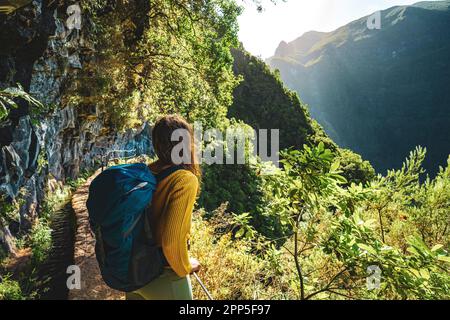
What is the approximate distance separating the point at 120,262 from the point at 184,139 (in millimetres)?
836

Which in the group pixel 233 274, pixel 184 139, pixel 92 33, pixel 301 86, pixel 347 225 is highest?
pixel 301 86

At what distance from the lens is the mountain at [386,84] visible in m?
114

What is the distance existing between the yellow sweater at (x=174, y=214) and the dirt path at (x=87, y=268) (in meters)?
4.78

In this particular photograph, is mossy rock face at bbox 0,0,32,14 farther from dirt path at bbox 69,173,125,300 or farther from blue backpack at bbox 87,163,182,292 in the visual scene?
dirt path at bbox 69,173,125,300

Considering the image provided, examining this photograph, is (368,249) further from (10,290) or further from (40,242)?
(40,242)

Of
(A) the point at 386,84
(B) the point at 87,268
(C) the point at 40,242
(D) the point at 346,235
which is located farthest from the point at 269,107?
(A) the point at 386,84

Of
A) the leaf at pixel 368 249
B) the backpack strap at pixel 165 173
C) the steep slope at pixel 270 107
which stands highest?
the steep slope at pixel 270 107

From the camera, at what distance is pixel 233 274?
207 inches

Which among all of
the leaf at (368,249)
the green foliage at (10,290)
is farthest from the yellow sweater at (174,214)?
the green foliage at (10,290)

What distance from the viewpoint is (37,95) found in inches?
309

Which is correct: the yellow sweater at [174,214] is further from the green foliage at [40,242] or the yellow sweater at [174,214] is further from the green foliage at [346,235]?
the green foliage at [40,242]
